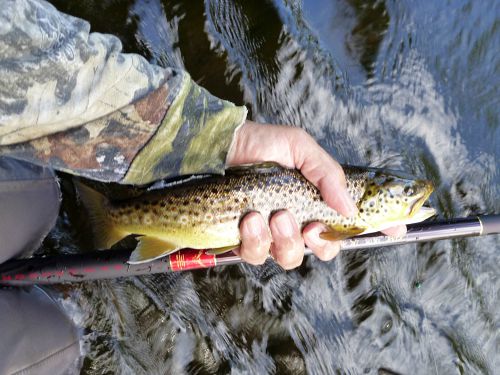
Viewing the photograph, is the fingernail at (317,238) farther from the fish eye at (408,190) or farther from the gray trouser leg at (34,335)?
the gray trouser leg at (34,335)

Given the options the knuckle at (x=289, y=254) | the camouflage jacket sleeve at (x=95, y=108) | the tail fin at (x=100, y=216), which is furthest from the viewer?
the tail fin at (x=100, y=216)

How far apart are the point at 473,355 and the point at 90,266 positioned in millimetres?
A: 3081

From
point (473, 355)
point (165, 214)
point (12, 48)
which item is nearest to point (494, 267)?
point (473, 355)

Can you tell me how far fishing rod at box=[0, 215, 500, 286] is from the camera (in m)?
2.79

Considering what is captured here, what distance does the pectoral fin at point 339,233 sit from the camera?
257cm

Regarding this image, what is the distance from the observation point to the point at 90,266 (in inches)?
110

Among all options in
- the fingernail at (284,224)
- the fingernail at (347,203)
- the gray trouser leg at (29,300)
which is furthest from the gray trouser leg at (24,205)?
the fingernail at (347,203)

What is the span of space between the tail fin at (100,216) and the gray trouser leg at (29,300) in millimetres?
317

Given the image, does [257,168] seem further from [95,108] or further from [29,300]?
[29,300]

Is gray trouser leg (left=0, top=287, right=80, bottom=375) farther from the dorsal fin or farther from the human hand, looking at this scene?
the dorsal fin

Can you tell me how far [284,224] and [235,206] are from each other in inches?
11.5

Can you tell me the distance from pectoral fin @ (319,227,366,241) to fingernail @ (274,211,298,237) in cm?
18

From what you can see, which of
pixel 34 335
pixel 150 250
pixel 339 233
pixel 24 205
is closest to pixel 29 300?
pixel 34 335

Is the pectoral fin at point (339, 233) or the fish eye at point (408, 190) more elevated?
the fish eye at point (408, 190)
